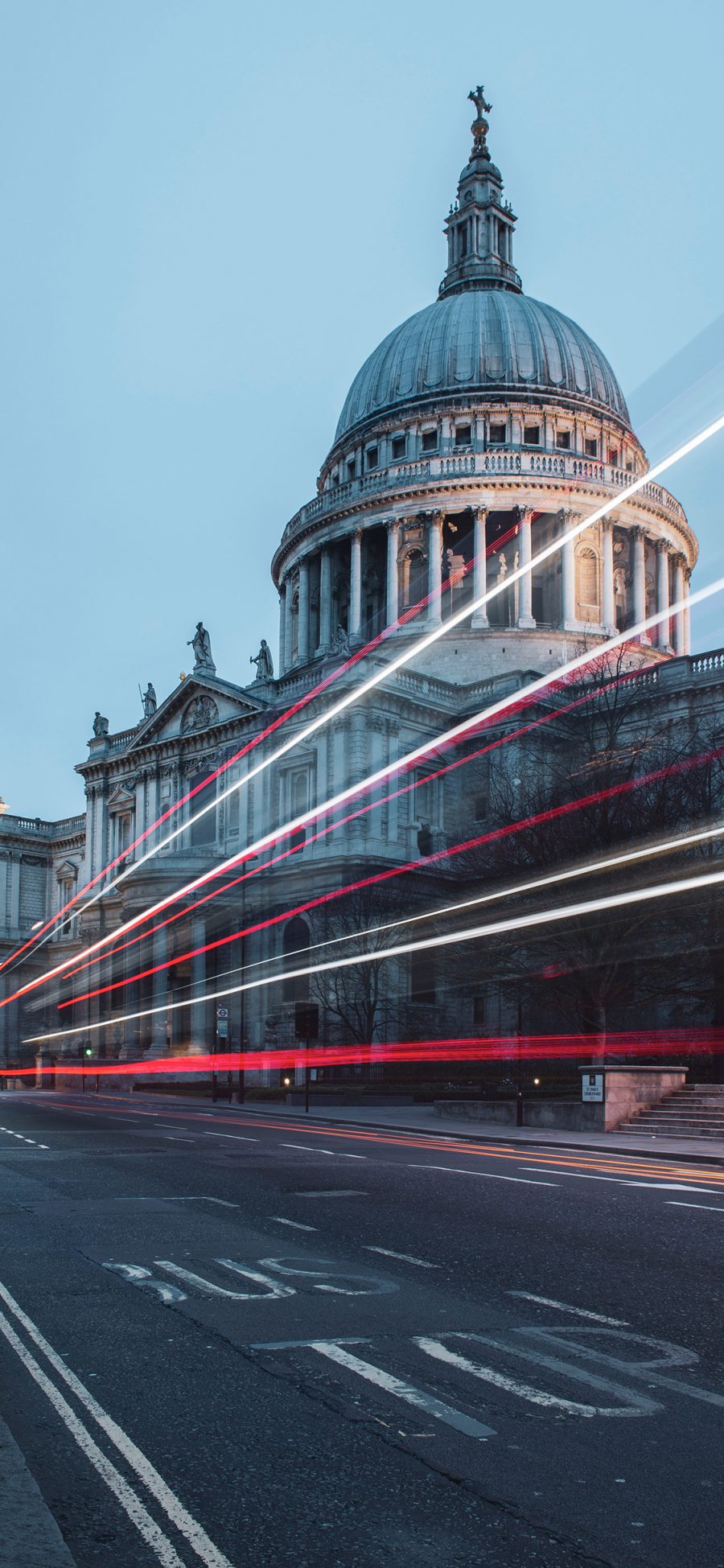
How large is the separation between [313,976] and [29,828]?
193 ft

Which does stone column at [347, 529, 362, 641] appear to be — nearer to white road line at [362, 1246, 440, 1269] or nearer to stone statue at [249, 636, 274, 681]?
stone statue at [249, 636, 274, 681]

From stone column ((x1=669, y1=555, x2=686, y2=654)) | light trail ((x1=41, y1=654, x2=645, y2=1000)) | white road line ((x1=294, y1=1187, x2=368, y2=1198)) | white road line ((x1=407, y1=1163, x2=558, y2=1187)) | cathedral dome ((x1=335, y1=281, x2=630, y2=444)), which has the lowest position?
white road line ((x1=407, y1=1163, x2=558, y2=1187))

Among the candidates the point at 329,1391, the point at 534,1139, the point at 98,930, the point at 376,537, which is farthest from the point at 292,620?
the point at 329,1391

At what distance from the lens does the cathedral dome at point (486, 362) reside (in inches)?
3482

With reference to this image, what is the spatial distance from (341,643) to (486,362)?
25588mm

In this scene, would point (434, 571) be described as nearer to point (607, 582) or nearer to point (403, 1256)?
point (607, 582)

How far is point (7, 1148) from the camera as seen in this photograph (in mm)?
24281

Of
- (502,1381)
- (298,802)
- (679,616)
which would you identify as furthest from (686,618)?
(502,1381)

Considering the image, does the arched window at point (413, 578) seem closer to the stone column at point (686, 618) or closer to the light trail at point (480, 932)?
the stone column at point (686, 618)

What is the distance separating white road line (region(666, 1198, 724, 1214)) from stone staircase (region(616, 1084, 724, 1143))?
12.5 metres

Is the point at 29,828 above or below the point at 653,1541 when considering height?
above

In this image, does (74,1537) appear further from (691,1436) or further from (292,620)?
(292,620)

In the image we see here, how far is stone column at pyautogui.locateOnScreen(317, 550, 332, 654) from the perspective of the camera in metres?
86.8

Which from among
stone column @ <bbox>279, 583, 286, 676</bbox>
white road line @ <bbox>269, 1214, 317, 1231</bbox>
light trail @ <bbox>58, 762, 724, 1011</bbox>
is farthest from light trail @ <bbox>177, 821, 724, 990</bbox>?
stone column @ <bbox>279, 583, 286, 676</bbox>
